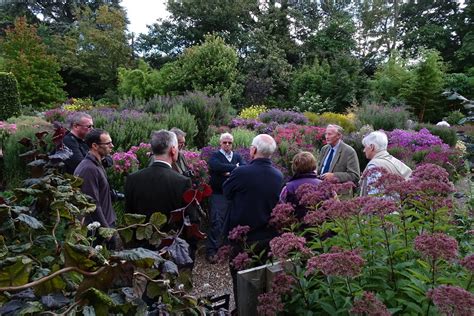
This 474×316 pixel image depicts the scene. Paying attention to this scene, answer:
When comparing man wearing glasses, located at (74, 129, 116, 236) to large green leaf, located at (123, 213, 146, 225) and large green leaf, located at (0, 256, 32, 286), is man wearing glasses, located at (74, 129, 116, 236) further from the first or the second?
large green leaf, located at (0, 256, 32, 286)

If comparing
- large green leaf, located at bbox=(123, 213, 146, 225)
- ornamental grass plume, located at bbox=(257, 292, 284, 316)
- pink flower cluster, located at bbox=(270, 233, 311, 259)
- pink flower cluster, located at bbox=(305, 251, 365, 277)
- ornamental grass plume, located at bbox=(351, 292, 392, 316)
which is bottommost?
ornamental grass plume, located at bbox=(257, 292, 284, 316)

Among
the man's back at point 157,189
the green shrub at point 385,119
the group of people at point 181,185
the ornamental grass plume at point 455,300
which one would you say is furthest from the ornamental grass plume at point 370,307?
the green shrub at point 385,119

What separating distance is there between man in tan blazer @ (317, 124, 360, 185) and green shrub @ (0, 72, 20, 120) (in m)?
13.9

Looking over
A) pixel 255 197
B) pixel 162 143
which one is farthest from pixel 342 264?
pixel 162 143

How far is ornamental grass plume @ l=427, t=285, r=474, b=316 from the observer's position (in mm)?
1206

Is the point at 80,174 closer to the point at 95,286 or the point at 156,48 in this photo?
the point at 95,286

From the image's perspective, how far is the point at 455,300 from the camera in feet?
3.98

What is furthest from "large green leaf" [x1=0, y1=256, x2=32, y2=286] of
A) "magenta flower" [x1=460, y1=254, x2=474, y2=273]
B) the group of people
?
the group of people

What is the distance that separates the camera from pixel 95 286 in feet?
2.83

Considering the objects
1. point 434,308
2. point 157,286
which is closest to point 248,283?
point 434,308

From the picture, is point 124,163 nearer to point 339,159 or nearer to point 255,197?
point 255,197

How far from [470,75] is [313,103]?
13.4 meters

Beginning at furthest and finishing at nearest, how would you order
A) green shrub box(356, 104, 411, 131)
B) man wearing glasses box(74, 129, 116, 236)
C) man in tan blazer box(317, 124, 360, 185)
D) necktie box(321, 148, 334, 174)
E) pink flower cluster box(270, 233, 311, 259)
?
green shrub box(356, 104, 411, 131) < necktie box(321, 148, 334, 174) < man in tan blazer box(317, 124, 360, 185) < man wearing glasses box(74, 129, 116, 236) < pink flower cluster box(270, 233, 311, 259)

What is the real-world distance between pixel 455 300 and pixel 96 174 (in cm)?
291
